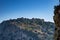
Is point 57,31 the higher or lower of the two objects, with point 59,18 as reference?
lower

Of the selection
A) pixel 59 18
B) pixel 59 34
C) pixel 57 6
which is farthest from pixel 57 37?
pixel 57 6

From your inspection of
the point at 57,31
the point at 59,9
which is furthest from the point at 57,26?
the point at 59,9

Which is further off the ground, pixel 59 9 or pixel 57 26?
pixel 59 9

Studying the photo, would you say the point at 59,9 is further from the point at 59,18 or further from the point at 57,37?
the point at 57,37

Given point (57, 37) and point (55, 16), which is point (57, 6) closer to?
point (55, 16)

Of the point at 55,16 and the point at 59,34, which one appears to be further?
the point at 55,16

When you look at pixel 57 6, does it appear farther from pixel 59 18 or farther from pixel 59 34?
pixel 59 34

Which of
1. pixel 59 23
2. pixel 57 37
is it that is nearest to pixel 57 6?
pixel 59 23

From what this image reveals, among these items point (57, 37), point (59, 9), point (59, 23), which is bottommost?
point (57, 37)
